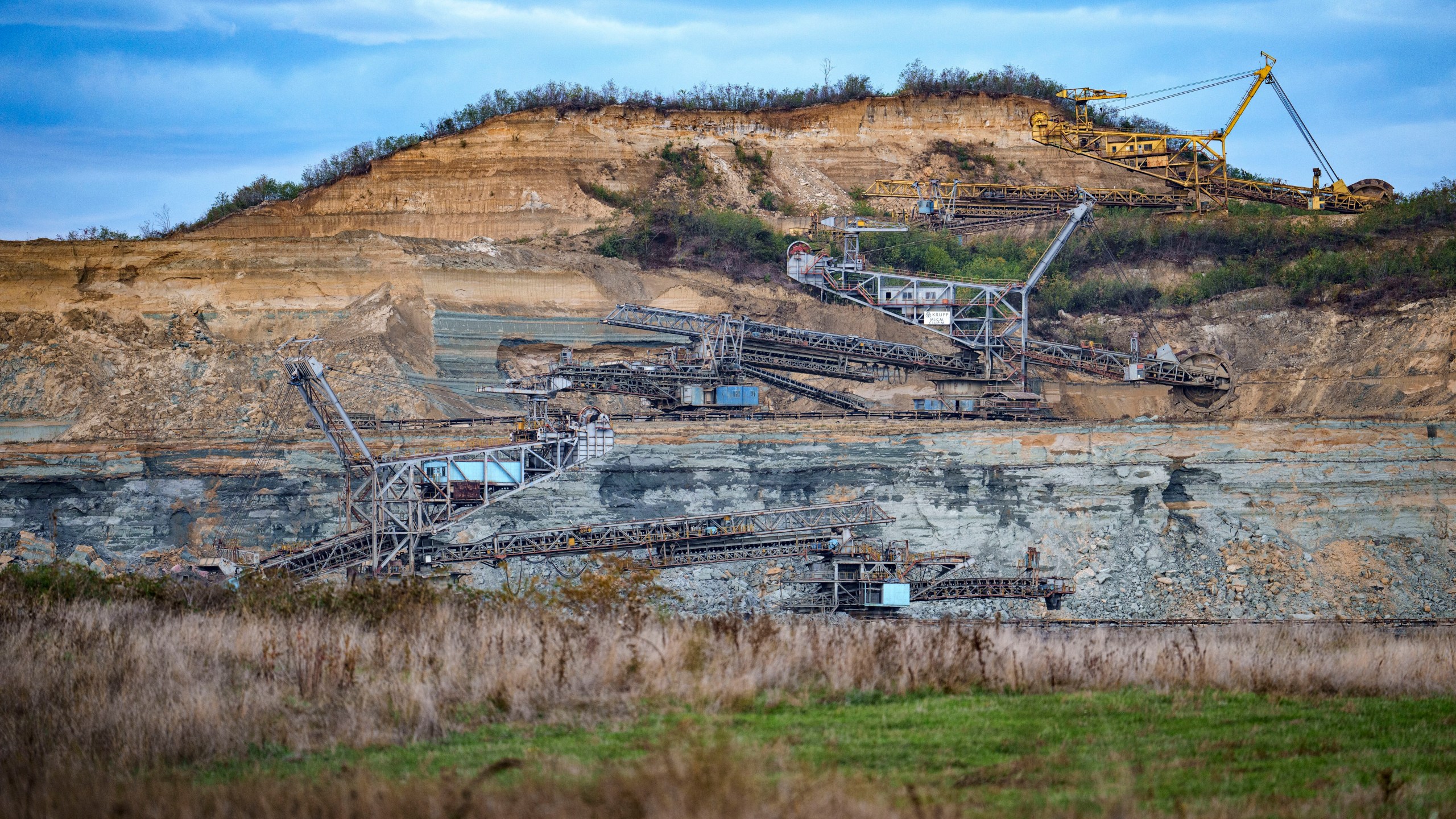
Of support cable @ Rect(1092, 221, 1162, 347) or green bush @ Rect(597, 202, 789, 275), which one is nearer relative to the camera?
support cable @ Rect(1092, 221, 1162, 347)

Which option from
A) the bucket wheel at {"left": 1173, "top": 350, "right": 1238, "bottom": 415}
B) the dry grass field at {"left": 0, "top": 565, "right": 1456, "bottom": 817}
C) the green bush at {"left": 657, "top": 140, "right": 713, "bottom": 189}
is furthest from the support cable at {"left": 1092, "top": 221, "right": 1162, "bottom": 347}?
the dry grass field at {"left": 0, "top": 565, "right": 1456, "bottom": 817}

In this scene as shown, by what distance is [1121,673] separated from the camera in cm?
1620

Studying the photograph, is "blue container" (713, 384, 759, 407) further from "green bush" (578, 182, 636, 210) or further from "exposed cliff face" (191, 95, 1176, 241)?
"green bush" (578, 182, 636, 210)

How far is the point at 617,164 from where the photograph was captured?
7481 centimetres

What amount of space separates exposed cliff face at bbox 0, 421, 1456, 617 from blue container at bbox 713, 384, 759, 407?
14.2ft

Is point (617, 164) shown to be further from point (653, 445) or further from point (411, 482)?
point (411, 482)

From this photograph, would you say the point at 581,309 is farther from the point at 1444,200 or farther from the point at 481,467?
the point at 1444,200

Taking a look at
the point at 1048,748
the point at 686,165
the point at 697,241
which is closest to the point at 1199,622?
the point at 1048,748

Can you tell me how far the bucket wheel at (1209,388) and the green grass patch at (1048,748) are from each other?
44213 mm

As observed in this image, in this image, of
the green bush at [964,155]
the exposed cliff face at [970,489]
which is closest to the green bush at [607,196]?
the green bush at [964,155]

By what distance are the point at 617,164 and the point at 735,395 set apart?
88.7 feet

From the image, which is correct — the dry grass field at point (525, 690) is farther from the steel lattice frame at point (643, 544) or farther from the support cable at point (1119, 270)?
the support cable at point (1119, 270)

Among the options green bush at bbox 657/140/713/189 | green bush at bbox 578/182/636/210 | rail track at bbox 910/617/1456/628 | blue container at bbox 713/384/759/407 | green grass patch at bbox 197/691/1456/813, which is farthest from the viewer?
green bush at bbox 657/140/713/189

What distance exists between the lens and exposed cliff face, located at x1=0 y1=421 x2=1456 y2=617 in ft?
147
